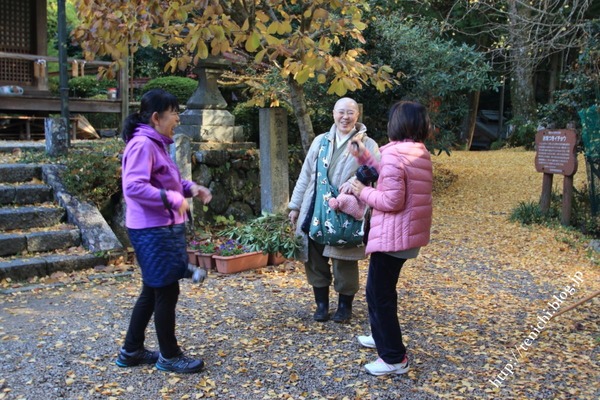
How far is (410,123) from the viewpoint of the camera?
3318mm

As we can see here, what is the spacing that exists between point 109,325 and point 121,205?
282cm

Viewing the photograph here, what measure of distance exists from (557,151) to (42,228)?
22.0ft

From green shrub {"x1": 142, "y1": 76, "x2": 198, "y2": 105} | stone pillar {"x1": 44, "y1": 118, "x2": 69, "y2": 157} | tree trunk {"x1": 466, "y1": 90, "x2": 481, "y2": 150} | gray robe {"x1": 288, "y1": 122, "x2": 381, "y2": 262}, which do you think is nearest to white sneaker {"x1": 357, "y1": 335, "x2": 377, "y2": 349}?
gray robe {"x1": 288, "y1": 122, "x2": 381, "y2": 262}

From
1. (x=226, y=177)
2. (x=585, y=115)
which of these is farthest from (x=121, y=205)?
(x=585, y=115)

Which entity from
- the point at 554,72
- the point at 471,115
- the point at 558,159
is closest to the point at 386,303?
the point at 558,159

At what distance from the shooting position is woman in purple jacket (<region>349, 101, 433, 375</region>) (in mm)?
3254

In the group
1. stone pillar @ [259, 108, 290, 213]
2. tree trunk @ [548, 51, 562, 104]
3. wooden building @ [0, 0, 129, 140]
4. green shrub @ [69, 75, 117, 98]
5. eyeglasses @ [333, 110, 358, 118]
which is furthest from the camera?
→ tree trunk @ [548, 51, 562, 104]

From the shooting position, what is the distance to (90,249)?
5.95 meters

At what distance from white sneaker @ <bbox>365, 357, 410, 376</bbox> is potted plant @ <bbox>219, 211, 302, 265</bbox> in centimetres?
223

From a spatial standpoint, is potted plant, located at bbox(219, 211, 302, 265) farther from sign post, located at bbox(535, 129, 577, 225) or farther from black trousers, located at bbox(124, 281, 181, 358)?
sign post, located at bbox(535, 129, 577, 225)

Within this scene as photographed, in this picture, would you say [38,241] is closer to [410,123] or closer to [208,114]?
[208,114]

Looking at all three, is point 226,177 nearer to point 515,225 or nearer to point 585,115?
point 515,225

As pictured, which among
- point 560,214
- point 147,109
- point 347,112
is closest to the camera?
point 147,109

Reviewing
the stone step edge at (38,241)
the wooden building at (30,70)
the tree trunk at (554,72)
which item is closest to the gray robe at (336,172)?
the stone step edge at (38,241)
